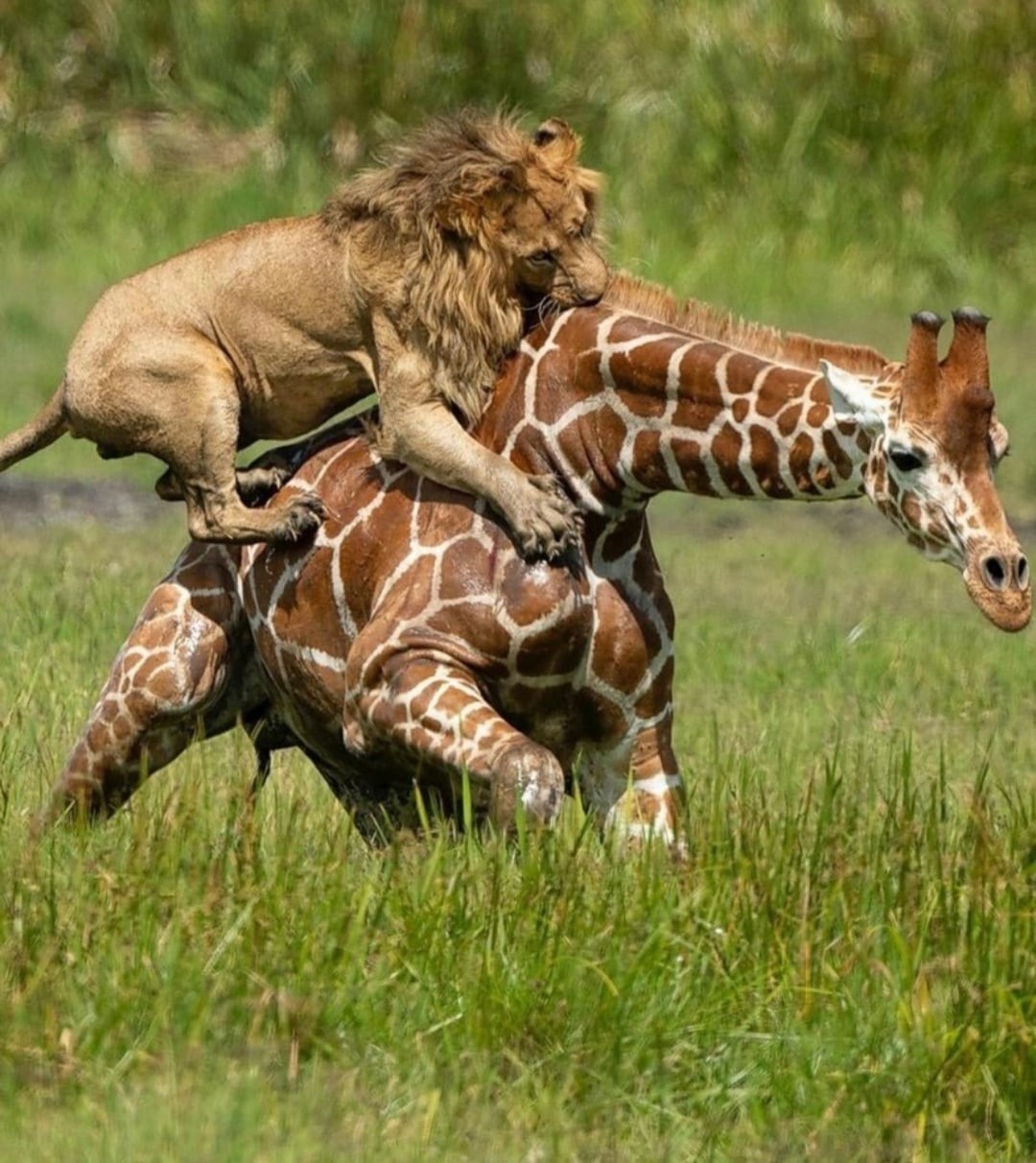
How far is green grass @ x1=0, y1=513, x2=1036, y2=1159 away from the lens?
17.9ft

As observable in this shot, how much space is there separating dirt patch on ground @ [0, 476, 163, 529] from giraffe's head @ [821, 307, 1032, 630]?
689 centimetres

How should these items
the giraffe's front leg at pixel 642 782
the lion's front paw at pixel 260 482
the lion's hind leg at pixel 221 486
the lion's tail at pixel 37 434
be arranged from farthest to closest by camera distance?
the lion's tail at pixel 37 434 → the lion's front paw at pixel 260 482 → the lion's hind leg at pixel 221 486 → the giraffe's front leg at pixel 642 782

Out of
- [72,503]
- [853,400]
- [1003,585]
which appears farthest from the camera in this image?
[72,503]

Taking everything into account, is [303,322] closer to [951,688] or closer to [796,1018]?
[796,1018]

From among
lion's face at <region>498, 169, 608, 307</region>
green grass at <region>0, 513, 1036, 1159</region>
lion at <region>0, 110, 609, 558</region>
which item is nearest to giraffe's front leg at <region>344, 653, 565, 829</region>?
green grass at <region>0, 513, 1036, 1159</region>

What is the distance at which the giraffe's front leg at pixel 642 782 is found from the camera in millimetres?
6773

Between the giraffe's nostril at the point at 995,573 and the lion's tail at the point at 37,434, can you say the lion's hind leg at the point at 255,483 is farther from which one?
the giraffe's nostril at the point at 995,573

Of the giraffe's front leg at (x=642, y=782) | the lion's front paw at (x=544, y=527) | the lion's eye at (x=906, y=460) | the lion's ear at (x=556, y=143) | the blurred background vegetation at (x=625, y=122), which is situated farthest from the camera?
the blurred background vegetation at (x=625, y=122)

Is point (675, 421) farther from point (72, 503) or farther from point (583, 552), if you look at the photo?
point (72, 503)

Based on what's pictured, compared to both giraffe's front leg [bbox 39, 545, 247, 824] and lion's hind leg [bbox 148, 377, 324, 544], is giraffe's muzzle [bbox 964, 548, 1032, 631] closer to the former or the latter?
lion's hind leg [bbox 148, 377, 324, 544]

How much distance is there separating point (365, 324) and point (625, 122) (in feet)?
33.3

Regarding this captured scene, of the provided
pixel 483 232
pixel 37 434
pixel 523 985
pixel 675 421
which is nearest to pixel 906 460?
pixel 675 421

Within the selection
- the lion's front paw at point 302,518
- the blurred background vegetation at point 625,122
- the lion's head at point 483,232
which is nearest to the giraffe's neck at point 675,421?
the lion's head at point 483,232

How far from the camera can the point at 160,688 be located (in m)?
7.26
